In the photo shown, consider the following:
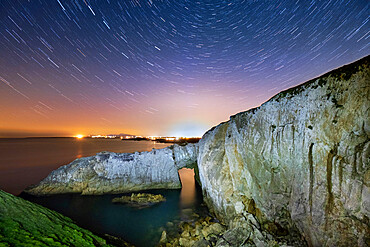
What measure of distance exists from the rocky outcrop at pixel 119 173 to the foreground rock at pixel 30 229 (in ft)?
40.8

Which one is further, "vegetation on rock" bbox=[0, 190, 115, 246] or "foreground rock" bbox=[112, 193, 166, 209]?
"foreground rock" bbox=[112, 193, 166, 209]

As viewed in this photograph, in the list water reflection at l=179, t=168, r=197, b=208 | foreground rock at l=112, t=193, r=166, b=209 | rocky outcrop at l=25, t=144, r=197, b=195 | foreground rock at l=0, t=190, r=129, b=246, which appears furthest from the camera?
rocky outcrop at l=25, t=144, r=197, b=195

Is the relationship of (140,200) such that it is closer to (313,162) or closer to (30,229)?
(30,229)

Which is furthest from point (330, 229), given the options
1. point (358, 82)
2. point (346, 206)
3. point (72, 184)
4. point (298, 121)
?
point (72, 184)

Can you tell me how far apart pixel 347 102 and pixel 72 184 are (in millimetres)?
26333

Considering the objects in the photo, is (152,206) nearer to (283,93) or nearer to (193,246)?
(193,246)

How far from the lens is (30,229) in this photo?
6711mm

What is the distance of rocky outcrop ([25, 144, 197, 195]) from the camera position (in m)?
20.0

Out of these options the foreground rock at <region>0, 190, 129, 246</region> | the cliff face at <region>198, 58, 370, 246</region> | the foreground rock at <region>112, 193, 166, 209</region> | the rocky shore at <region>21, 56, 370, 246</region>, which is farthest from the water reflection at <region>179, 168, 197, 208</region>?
the foreground rock at <region>0, 190, 129, 246</region>

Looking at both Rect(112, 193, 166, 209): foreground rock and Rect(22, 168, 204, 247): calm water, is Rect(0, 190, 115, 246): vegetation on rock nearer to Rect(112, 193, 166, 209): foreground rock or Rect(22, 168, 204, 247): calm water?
Rect(22, 168, 204, 247): calm water

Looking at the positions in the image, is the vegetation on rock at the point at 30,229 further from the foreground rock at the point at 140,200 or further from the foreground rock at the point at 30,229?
the foreground rock at the point at 140,200

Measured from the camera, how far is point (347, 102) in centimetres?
632

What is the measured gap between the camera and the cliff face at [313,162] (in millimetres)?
5965

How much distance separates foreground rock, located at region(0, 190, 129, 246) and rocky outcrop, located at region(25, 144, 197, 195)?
12.5 m
